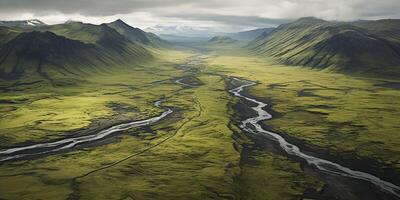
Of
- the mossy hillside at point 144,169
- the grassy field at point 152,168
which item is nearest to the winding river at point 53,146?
the grassy field at point 152,168

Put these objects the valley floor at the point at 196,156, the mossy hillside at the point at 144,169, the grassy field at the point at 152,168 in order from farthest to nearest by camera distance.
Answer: the valley floor at the point at 196,156, the grassy field at the point at 152,168, the mossy hillside at the point at 144,169

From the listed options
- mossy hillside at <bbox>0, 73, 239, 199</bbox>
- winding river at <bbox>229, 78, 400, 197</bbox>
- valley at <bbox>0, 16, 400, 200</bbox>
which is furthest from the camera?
winding river at <bbox>229, 78, 400, 197</bbox>

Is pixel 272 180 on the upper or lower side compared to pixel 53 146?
lower

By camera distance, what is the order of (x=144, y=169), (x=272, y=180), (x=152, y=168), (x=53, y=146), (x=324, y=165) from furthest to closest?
(x=53, y=146)
(x=324, y=165)
(x=152, y=168)
(x=144, y=169)
(x=272, y=180)

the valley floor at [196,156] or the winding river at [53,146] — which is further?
the winding river at [53,146]

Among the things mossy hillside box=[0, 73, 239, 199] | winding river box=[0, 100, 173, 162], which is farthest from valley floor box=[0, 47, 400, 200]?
winding river box=[0, 100, 173, 162]

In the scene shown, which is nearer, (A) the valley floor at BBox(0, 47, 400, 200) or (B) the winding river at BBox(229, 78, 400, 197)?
(A) the valley floor at BBox(0, 47, 400, 200)

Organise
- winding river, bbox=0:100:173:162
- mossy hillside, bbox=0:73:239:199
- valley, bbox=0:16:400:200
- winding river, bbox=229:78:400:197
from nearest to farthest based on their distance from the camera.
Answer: mossy hillside, bbox=0:73:239:199, valley, bbox=0:16:400:200, winding river, bbox=229:78:400:197, winding river, bbox=0:100:173:162

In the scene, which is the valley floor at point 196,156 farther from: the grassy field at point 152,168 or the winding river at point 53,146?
the winding river at point 53,146

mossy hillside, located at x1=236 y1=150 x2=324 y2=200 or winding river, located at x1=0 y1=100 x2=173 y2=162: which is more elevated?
winding river, located at x1=0 y1=100 x2=173 y2=162

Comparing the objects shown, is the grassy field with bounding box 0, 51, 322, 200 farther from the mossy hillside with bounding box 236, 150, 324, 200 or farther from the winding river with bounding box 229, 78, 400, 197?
the winding river with bounding box 229, 78, 400, 197

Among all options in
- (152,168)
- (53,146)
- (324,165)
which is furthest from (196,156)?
(53,146)

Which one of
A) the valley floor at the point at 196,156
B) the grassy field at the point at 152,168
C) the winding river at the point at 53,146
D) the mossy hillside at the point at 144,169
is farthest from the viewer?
the winding river at the point at 53,146

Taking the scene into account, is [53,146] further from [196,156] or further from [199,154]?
[199,154]
